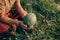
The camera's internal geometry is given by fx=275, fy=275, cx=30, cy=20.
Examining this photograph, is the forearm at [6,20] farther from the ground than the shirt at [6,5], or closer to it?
closer to it

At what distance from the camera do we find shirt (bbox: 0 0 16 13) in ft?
7.54

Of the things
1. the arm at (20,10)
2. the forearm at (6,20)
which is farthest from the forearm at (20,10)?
the forearm at (6,20)

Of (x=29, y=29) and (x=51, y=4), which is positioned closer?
(x=29, y=29)

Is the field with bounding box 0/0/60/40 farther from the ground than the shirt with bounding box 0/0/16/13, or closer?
closer

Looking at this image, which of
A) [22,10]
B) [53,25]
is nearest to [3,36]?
[22,10]

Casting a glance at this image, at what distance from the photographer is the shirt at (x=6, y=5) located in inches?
90.5

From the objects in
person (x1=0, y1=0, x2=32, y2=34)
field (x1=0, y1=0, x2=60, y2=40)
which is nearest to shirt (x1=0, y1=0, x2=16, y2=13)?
person (x1=0, y1=0, x2=32, y2=34)

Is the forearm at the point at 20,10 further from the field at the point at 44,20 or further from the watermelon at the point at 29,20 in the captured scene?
the watermelon at the point at 29,20

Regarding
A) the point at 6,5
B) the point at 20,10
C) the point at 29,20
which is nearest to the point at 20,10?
the point at 20,10

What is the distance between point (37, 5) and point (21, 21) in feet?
1.02

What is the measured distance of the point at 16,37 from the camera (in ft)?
7.47

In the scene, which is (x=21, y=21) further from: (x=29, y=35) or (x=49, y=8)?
(x=49, y=8)

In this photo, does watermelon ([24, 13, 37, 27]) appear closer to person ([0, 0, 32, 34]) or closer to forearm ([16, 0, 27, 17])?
person ([0, 0, 32, 34])

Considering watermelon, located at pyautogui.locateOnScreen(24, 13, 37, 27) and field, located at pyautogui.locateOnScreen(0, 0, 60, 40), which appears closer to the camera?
watermelon, located at pyautogui.locateOnScreen(24, 13, 37, 27)
